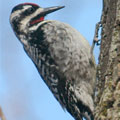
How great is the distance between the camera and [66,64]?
399 cm

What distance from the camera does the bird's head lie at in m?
4.62

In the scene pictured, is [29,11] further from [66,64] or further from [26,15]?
[66,64]

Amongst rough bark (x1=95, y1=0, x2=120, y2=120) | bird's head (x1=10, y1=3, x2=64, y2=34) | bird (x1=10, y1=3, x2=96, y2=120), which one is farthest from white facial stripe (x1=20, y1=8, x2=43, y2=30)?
rough bark (x1=95, y1=0, x2=120, y2=120)

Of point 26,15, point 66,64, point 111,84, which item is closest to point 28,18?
point 26,15

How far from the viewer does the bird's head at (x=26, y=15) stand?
4.62 metres

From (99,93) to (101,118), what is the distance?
1.45ft

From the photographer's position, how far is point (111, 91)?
7.27ft

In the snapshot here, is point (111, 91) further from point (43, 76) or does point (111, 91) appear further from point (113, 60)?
point (43, 76)

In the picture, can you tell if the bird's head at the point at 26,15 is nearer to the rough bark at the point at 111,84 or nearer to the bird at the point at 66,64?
the bird at the point at 66,64

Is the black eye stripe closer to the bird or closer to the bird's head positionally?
the bird's head

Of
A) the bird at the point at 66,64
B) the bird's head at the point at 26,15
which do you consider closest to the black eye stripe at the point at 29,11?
the bird's head at the point at 26,15

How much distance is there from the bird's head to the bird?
306 millimetres

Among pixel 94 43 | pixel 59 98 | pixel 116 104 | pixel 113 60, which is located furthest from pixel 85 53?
pixel 116 104

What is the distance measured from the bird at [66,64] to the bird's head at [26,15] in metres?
0.31
